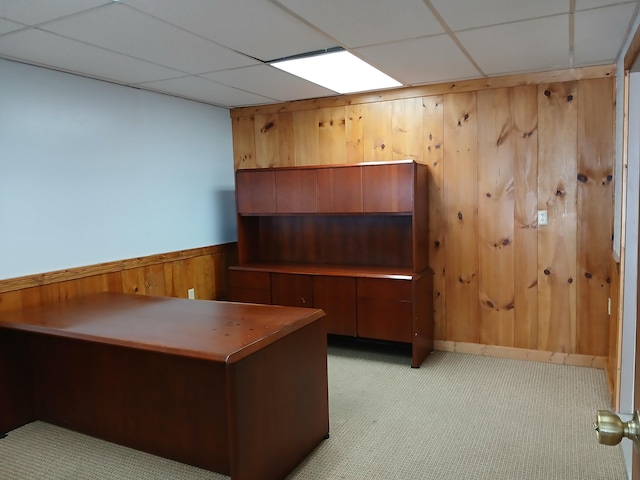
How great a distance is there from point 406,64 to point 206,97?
6.40ft

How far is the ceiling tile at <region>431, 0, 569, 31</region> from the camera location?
91.4 inches

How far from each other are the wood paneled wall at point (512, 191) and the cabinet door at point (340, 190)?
44 centimetres

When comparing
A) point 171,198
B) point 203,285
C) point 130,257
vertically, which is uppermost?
point 171,198

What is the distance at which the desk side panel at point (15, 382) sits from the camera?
2.94 meters

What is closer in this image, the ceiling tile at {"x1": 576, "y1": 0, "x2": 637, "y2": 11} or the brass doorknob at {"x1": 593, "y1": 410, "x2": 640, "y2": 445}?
the brass doorknob at {"x1": 593, "y1": 410, "x2": 640, "y2": 445}

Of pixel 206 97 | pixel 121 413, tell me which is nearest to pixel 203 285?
pixel 206 97

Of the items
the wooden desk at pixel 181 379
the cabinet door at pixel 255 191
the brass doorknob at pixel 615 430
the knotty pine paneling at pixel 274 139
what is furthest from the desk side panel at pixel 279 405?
the knotty pine paneling at pixel 274 139

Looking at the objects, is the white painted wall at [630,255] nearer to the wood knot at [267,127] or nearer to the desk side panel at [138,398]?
the desk side panel at [138,398]

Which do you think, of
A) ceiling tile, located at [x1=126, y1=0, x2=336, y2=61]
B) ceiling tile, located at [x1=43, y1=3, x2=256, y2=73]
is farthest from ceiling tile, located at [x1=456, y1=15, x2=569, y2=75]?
ceiling tile, located at [x1=43, y1=3, x2=256, y2=73]

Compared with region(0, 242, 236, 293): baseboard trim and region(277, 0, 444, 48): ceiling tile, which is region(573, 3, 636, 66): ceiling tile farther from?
region(0, 242, 236, 293): baseboard trim

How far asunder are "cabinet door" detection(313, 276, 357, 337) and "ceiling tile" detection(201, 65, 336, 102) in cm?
163

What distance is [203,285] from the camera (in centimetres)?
471

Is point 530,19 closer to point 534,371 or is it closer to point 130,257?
point 534,371

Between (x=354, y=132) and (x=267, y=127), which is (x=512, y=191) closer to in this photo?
(x=354, y=132)
